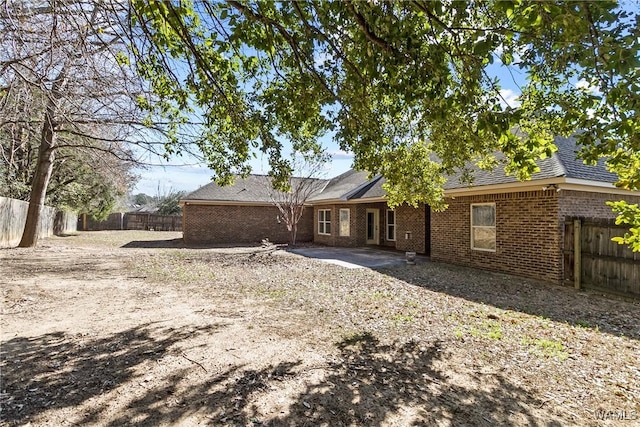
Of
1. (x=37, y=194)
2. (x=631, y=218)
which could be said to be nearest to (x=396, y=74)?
(x=631, y=218)

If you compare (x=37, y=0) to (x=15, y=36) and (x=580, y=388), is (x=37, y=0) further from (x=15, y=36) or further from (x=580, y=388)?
(x=580, y=388)

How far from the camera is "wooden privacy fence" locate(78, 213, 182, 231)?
3262 cm

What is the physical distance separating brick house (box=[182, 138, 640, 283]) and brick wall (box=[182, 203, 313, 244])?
4586 millimetres

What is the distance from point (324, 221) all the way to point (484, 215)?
11.1m

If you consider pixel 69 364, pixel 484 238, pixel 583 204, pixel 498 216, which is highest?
pixel 583 204

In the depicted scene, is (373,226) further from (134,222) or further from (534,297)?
(134,222)

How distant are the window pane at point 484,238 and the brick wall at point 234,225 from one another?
42.7ft

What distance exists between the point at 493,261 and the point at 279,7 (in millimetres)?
8953

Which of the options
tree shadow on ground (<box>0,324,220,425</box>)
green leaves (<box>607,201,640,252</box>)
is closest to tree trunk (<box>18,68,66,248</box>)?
tree shadow on ground (<box>0,324,220,425</box>)

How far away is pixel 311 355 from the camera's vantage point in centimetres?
403

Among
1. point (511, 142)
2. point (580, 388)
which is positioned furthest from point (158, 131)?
point (580, 388)

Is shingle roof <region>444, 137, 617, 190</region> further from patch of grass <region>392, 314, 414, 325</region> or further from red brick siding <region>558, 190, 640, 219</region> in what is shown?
patch of grass <region>392, 314, 414, 325</region>

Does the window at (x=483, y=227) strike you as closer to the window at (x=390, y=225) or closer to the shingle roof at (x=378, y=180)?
the shingle roof at (x=378, y=180)

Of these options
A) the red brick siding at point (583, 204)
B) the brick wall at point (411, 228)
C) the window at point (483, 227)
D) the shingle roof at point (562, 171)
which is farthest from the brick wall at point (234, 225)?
the red brick siding at point (583, 204)
